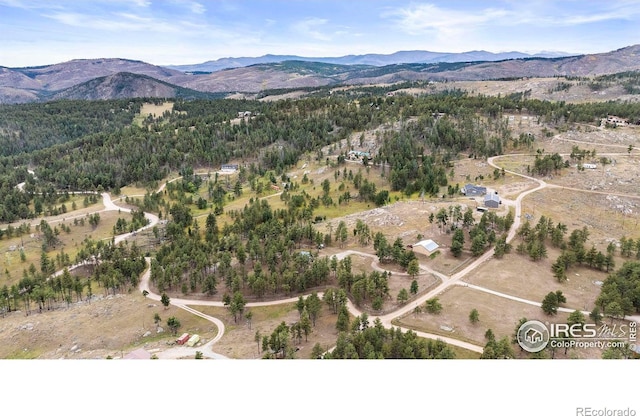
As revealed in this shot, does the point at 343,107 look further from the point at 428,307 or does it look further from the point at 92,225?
the point at 428,307

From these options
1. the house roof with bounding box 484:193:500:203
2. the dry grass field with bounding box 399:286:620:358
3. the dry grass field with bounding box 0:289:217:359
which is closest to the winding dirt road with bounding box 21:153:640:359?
the dry grass field with bounding box 399:286:620:358

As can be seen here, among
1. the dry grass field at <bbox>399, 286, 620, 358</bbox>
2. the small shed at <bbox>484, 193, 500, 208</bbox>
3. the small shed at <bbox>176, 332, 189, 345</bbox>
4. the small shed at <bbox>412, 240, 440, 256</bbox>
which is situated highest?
the small shed at <bbox>484, 193, 500, 208</bbox>

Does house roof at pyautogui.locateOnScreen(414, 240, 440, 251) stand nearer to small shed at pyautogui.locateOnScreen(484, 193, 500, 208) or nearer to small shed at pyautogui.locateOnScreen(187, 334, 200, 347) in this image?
small shed at pyautogui.locateOnScreen(484, 193, 500, 208)

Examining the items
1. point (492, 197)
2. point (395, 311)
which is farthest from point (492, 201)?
point (395, 311)

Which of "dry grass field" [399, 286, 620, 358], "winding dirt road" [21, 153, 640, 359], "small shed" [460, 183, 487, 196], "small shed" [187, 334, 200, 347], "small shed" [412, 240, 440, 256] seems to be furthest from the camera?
"small shed" [460, 183, 487, 196]

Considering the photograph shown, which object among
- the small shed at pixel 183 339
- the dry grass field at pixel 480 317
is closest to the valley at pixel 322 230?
the dry grass field at pixel 480 317

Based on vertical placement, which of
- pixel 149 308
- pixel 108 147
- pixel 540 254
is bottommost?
pixel 149 308

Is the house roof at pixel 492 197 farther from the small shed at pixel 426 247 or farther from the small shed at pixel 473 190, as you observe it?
the small shed at pixel 426 247

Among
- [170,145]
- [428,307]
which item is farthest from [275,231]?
[170,145]

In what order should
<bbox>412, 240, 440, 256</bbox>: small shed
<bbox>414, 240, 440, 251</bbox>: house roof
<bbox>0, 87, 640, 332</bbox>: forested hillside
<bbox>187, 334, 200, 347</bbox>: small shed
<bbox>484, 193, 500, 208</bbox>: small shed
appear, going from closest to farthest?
<bbox>187, 334, 200, 347</bbox>: small shed, <bbox>0, 87, 640, 332</bbox>: forested hillside, <bbox>412, 240, 440, 256</bbox>: small shed, <bbox>414, 240, 440, 251</bbox>: house roof, <bbox>484, 193, 500, 208</bbox>: small shed
